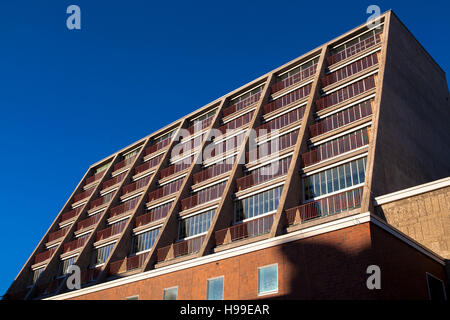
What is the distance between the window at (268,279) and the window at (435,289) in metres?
6.60

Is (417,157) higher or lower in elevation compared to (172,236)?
higher

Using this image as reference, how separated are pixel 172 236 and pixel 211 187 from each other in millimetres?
4955

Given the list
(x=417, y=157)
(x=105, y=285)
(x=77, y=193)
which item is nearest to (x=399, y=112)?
(x=417, y=157)

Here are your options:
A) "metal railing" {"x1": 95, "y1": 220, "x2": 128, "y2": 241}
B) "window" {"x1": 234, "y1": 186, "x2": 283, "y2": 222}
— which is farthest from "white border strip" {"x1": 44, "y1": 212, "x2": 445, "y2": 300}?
"metal railing" {"x1": 95, "y1": 220, "x2": 128, "y2": 241}

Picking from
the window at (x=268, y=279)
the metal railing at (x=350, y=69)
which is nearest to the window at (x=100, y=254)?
the window at (x=268, y=279)

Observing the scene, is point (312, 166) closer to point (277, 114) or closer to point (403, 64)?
point (277, 114)

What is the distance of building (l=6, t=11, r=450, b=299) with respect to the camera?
63.0 feet

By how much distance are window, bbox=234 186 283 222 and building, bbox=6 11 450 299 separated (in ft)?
0.26

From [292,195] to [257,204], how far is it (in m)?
4.62

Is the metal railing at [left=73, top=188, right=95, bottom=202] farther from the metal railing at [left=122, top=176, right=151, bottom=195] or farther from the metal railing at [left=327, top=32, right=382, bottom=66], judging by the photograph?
the metal railing at [left=327, top=32, right=382, bottom=66]

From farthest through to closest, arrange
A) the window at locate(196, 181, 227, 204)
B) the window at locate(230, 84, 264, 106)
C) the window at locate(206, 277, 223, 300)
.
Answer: the window at locate(230, 84, 264, 106) < the window at locate(196, 181, 227, 204) < the window at locate(206, 277, 223, 300)

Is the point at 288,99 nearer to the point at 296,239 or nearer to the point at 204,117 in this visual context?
the point at 204,117

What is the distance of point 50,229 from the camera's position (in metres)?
50.5

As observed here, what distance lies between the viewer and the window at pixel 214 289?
71.8 feet
